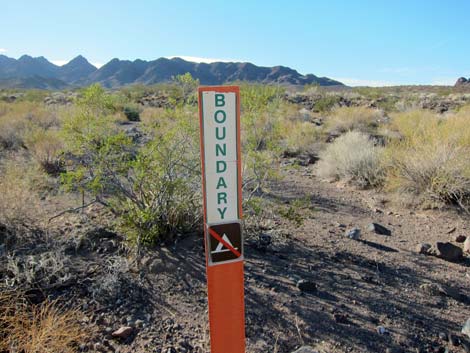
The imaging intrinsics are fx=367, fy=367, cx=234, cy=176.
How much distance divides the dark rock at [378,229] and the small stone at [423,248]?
1.94 ft

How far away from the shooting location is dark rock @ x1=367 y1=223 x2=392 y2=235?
5.49 meters

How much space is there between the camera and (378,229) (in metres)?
5.51

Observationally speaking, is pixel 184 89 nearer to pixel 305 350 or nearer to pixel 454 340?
pixel 305 350

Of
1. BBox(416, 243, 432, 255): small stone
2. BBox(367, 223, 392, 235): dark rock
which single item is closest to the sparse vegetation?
BBox(367, 223, 392, 235): dark rock

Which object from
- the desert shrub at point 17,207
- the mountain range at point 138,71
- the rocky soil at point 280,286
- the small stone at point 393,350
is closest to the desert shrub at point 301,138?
the rocky soil at point 280,286

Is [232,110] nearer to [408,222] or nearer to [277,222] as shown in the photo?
[277,222]

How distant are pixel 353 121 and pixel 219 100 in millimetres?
13828

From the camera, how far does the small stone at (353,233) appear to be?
5.22m

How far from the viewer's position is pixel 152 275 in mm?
3990

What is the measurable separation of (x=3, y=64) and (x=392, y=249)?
173m

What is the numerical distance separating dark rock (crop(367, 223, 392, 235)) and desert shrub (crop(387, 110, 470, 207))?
1445mm

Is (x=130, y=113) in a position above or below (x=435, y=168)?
above

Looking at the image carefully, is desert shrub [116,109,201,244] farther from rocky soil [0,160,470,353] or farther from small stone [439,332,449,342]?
small stone [439,332,449,342]

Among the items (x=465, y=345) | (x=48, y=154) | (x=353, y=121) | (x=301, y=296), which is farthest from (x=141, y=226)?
(x=353, y=121)
